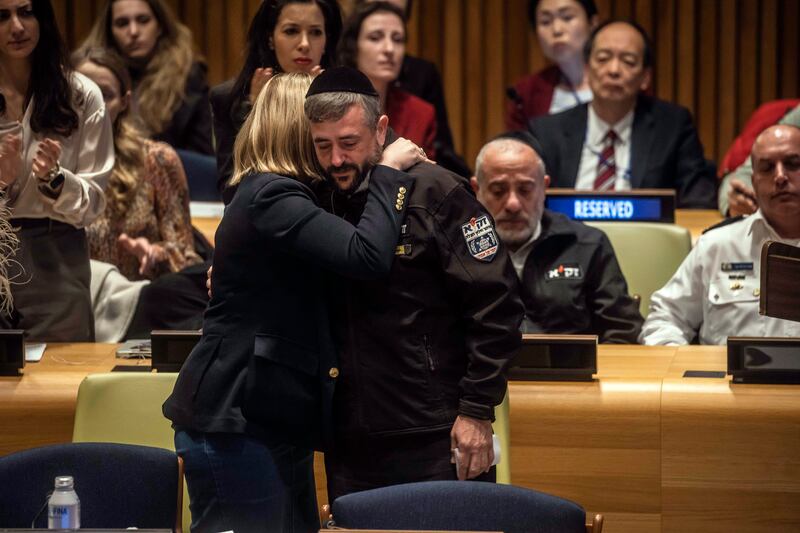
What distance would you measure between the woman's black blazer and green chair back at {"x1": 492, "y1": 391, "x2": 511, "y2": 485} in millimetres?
493

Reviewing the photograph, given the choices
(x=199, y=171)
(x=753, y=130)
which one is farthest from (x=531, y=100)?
(x=199, y=171)

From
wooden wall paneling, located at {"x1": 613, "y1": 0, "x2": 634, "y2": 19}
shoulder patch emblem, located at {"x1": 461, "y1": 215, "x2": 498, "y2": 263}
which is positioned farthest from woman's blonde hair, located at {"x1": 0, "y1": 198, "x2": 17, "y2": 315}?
wooden wall paneling, located at {"x1": 613, "y1": 0, "x2": 634, "y2": 19}

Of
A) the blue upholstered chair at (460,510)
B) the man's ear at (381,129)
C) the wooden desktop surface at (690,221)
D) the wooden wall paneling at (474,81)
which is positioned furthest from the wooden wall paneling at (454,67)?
the blue upholstered chair at (460,510)

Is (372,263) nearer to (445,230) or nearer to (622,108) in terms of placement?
(445,230)

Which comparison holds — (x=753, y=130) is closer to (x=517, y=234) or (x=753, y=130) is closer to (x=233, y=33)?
(x=517, y=234)

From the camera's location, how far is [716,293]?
4070 mm

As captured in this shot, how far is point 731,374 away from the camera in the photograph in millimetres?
3307

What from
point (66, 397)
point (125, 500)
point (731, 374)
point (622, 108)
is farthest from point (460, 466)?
point (622, 108)

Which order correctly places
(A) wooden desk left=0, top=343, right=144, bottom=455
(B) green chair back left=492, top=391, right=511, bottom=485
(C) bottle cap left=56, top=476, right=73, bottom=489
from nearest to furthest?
(C) bottle cap left=56, top=476, right=73, bottom=489 < (B) green chair back left=492, top=391, right=511, bottom=485 < (A) wooden desk left=0, top=343, right=144, bottom=455

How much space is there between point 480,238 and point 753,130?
3.06m

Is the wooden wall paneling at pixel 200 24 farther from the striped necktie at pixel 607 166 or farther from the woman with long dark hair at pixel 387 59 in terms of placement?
the striped necktie at pixel 607 166

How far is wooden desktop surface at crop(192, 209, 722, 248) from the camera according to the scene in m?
4.99

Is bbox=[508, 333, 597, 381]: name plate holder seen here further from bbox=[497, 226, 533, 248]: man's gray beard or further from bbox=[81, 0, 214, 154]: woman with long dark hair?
bbox=[81, 0, 214, 154]: woman with long dark hair

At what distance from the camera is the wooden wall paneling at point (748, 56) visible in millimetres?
7148
